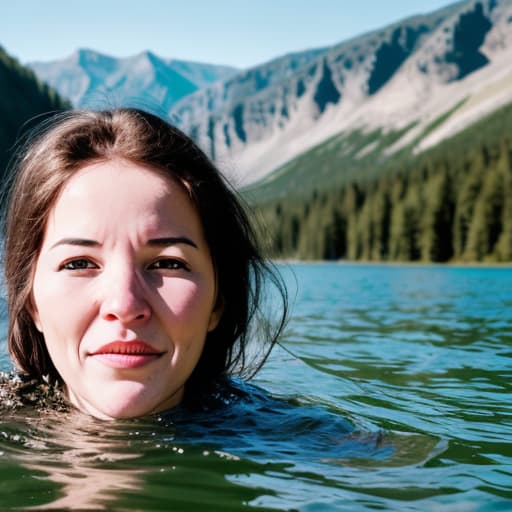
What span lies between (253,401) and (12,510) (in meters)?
2.54

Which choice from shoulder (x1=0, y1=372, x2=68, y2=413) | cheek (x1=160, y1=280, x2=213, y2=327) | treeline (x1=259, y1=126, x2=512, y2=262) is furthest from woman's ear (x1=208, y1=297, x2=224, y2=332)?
treeline (x1=259, y1=126, x2=512, y2=262)

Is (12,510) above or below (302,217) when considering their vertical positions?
below

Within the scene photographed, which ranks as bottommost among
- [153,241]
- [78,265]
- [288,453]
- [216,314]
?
[288,453]

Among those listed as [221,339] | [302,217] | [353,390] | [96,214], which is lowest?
[353,390]

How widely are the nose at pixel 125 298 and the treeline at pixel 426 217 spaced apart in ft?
209

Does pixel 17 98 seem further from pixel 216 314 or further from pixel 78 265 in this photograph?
pixel 78 265

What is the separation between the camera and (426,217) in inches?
3401

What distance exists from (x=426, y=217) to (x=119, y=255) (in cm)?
8605

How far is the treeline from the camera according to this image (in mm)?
78438

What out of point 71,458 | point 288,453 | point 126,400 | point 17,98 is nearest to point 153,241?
point 126,400

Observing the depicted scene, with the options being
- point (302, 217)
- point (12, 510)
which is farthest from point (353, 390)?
point (302, 217)

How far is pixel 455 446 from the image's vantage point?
14.0 ft

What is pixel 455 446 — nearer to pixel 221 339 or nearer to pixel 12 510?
pixel 221 339

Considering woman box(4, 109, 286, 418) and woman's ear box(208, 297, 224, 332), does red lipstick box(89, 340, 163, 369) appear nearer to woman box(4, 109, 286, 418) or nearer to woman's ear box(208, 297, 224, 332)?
woman box(4, 109, 286, 418)
